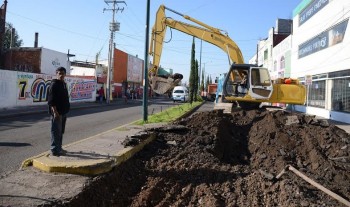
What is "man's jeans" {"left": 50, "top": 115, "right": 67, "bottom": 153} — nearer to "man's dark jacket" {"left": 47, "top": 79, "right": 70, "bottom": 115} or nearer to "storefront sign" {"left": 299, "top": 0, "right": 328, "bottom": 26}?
"man's dark jacket" {"left": 47, "top": 79, "right": 70, "bottom": 115}

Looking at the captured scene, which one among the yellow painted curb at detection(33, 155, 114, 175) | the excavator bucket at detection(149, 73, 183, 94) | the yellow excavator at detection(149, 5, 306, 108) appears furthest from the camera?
the yellow excavator at detection(149, 5, 306, 108)

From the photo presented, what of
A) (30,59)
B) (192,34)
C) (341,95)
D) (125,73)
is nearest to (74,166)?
(192,34)

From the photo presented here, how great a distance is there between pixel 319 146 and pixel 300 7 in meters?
24.8

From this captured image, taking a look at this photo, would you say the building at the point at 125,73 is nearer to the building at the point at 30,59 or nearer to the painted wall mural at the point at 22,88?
the building at the point at 30,59

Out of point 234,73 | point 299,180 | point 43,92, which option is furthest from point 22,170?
point 43,92

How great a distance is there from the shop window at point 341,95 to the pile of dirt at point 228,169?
8973mm

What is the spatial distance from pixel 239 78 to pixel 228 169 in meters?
13.1

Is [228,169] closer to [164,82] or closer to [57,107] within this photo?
[57,107]

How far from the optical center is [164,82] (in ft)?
51.4

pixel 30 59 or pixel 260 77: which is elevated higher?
pixel 30 59

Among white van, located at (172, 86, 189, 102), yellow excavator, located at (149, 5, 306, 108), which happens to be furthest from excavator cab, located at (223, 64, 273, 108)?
white van, located at (172, 86, 189, 102)

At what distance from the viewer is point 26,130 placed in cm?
Answer: 1394

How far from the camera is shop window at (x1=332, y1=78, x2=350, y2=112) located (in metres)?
21.4

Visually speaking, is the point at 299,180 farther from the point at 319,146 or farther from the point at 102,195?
the point at 319,146
